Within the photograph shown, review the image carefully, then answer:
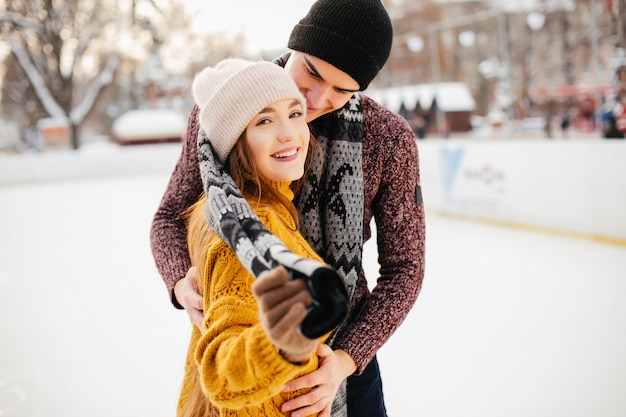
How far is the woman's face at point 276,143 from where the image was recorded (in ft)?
3.65

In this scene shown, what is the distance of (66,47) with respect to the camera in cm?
2197

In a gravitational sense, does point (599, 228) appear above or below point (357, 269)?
below

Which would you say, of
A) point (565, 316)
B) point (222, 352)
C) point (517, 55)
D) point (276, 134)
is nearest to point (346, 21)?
point (276, 134)

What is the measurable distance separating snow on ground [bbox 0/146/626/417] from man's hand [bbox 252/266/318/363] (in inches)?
79.7

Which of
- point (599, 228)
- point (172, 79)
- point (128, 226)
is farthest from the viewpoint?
point (172, 79)

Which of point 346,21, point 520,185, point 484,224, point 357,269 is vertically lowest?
point 484,224

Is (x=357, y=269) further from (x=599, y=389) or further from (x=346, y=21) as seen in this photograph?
(x=599, y=389)

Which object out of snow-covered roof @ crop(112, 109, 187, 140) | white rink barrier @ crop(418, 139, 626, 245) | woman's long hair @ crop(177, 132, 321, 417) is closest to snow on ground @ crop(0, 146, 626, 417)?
white rink barrier @ crop(418, 139, 626, 245)

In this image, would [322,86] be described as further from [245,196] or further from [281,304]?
[281,304]

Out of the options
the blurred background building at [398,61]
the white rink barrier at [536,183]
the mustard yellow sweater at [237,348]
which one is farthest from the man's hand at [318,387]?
the blurred background building at [398,61]

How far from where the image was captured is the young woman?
860mm

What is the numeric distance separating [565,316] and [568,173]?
95.5 inches

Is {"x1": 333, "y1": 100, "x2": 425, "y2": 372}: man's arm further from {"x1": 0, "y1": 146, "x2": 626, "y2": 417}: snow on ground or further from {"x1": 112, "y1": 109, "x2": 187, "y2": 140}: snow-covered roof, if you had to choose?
{"x1": 112, "y1": 109, "x2": 187, "y2": 140}: snow-covered roof

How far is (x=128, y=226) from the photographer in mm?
8180
